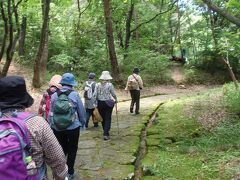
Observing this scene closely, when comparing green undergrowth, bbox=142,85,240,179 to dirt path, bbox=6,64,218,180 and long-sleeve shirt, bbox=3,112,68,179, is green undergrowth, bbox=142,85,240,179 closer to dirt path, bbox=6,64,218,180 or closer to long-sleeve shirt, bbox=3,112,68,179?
dirt path, bbox=6,64,218,180

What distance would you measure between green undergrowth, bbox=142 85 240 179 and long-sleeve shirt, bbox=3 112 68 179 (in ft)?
12.1

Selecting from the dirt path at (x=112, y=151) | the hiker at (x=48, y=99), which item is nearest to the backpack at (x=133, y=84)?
the dirt path at (x=112, y=151)

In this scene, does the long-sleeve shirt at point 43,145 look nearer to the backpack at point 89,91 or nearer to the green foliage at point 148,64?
the backpack at point 89,91

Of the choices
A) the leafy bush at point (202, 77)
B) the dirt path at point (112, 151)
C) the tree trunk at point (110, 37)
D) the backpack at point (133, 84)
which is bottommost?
the dirt path at point (112, 151)

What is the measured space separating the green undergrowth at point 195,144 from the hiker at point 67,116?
1.60 meters

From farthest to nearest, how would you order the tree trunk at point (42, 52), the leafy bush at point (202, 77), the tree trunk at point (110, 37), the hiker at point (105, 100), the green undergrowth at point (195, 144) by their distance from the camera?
the leafy bush at point (202, 77)
the tree trunk at point (110, 37)
the tree trunk at point (42, 52)
the hiker at point (105, 100)
the green undergrowth at point (195, 144)

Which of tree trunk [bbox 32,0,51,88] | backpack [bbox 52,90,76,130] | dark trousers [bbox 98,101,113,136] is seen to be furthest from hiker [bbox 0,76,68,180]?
tree trunk [bbox 32,0,51,88]

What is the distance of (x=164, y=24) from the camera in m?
31.5

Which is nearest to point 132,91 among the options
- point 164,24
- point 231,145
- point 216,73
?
point 231,145

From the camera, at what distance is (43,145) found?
2895mm

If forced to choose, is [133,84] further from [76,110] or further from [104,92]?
[76,110]

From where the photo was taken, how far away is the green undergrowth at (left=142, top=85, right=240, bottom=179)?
659 cm

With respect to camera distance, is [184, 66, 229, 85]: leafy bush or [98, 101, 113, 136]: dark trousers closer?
[98, 101, 113, 136]: dark trousers

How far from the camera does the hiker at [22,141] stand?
2527mm
